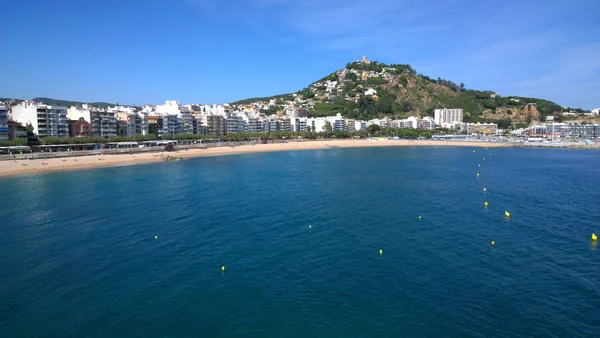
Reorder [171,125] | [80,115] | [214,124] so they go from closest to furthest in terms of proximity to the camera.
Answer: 1. [80,115]
2. [171,125]
3. [214,124]

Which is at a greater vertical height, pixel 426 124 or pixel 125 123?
pixel 426 124

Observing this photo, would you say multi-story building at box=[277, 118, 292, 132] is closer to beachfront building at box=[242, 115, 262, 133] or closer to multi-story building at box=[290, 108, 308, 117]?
beachfront building at box=[242, 115, 262, 133]

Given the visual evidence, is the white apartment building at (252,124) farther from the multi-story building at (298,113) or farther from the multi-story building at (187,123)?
the multi-story building at (298,113)

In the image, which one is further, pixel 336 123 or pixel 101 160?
pixel 336 123

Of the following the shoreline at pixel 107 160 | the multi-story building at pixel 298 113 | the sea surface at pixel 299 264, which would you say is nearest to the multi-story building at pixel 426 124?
the multi-story building at pixel 298 113

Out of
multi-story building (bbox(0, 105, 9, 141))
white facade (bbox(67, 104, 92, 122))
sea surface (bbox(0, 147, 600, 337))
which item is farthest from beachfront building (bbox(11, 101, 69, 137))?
sea surface (bbox(0, 147, 600, 337))

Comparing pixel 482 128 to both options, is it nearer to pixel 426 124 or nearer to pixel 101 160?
pixel 426 124

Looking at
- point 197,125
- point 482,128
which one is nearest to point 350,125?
point 482,128
